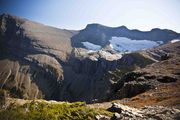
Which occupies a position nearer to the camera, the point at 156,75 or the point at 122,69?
the point at 156,75

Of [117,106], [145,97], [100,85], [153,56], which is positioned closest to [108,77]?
[100,85]

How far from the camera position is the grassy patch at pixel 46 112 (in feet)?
50.9

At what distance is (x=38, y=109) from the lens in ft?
60.3

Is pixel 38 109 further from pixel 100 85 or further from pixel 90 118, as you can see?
pixel 100 85

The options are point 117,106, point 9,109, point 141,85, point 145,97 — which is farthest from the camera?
point 141,85

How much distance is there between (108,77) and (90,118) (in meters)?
156

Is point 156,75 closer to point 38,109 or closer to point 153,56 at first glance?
point 38,109

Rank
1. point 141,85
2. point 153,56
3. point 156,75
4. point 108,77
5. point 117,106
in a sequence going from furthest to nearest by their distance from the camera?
point 153,56
point 108,77
point 156,75
point 141,85
point 117,106

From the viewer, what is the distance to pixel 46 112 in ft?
57.7

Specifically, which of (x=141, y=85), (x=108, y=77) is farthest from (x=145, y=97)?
(x=108, y=77)

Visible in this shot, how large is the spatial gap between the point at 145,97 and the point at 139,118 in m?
20.5

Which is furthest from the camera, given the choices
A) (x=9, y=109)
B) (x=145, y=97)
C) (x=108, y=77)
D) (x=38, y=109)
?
(x=108, y=77)

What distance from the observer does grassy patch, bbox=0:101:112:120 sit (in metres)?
15.5

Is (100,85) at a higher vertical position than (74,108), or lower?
lower
